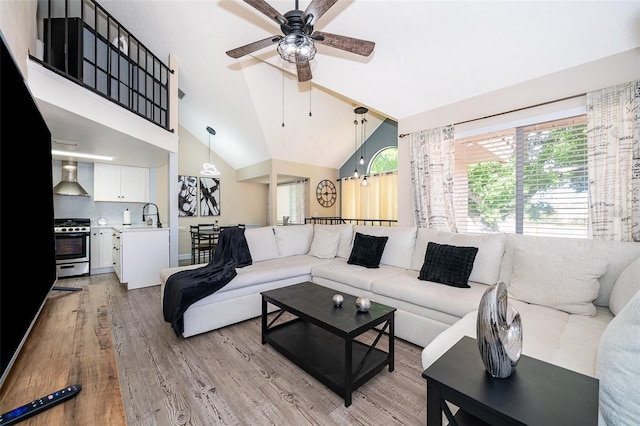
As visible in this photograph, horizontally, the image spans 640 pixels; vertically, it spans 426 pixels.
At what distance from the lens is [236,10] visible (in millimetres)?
3172

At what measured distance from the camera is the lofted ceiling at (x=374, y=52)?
2.33 m

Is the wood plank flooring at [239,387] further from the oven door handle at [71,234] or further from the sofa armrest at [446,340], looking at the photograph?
the oven door handle at [71,234]

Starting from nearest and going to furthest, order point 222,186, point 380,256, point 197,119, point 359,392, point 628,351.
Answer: point 628,351
point 359,392
point 380,256
point 197,119
point 222,186

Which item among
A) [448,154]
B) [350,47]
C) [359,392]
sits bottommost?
[359,392]

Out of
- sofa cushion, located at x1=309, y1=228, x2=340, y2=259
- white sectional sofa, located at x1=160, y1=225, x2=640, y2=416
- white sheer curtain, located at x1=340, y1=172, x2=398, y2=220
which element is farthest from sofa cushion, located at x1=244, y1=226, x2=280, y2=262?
white sheer curtain, located at x1=340, y1=172, x2=398, y2=220

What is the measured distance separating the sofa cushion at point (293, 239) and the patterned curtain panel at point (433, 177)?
167 centimetres

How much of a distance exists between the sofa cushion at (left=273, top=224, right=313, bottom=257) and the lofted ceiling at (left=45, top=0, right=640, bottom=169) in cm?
219

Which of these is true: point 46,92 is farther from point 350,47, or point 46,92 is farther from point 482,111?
point 482,111

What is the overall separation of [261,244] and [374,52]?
281 cm

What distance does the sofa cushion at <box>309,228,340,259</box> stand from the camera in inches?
149

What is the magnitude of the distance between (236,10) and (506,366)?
4093 millimetres

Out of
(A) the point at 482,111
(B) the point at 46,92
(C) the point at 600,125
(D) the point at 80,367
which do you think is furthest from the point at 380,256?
(B) the point at 46,92

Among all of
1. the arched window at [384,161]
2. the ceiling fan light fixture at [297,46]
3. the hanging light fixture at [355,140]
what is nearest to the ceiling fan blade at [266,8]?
the ceiling fan light fixture at [297,46]

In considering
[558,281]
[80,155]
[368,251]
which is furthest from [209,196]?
[558,281]
